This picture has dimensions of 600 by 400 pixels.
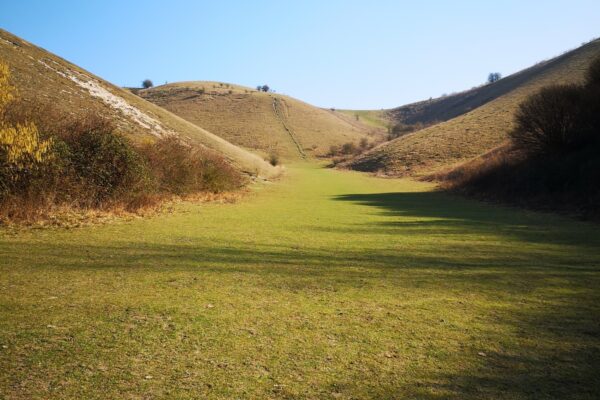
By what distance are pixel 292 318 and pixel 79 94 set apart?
1146 inches

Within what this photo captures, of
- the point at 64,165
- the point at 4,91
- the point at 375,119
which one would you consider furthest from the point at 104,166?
the point at 375,119

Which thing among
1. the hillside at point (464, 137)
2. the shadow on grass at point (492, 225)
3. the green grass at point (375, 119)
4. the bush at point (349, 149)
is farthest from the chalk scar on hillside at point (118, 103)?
the green grass at point (375, 119)

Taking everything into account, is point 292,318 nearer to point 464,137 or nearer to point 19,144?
point 19,144

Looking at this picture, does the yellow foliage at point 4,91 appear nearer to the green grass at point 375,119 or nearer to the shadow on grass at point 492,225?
the shadow on grass at point 492,225

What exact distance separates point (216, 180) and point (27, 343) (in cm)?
2048

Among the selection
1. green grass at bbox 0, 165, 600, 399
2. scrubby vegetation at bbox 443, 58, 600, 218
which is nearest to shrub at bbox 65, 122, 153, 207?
green grass at bbox 0, 165, 600, 399

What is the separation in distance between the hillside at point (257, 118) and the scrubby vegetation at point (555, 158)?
6019 centimetres

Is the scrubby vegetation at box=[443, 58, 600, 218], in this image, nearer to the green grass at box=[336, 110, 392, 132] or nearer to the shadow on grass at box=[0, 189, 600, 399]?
the shadow on grass at box=[0, 189, 600, 399]

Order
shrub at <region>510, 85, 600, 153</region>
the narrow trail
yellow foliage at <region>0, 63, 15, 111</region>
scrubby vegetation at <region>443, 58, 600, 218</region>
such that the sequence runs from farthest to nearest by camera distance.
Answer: the narrow trail
shrub at <region>510, 85, 600, 153</region>
scrubby vegetation at <region>443, 58, 600, 218</region>
yellow foliage at <region>0, 63, 15, 111</region>

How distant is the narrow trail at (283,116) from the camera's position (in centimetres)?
9672

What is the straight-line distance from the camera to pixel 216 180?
2464 centimetres

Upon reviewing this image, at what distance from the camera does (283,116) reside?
11925cm

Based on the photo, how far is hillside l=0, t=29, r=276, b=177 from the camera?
25156 mm

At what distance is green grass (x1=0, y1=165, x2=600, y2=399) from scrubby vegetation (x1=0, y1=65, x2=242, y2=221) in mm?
2442
